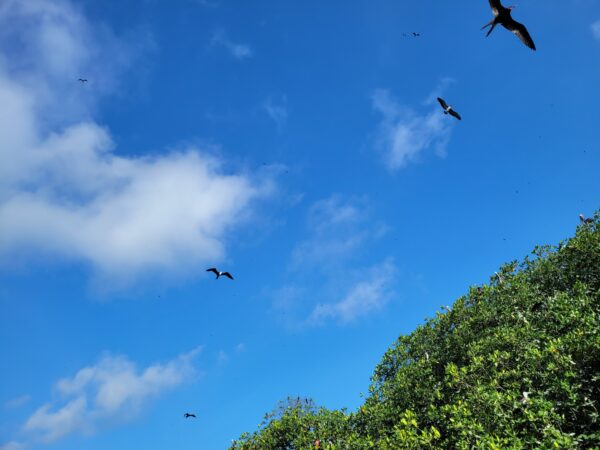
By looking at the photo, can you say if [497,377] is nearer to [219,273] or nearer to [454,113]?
[454,113]

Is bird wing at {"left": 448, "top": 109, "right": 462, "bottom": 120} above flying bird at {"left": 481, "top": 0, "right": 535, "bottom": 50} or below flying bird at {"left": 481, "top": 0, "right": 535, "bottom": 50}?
above

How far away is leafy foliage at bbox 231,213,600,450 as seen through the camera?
497 inches

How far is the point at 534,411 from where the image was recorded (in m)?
12.5

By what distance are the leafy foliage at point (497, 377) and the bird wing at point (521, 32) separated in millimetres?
9510

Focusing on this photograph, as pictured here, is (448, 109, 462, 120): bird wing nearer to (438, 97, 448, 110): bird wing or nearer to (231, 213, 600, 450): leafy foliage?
(438, 97, 448, 110): bird wing

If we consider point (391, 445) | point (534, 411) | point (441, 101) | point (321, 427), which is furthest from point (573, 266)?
point (321, 427)

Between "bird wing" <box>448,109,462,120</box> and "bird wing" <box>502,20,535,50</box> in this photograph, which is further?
"bird wing" <box>448,109,462,120</box>

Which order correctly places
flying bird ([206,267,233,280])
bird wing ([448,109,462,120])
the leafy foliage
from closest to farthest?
the leafy foliage → bird wing ([448,109,462,120]) → flying bird ([206,267,233,280])

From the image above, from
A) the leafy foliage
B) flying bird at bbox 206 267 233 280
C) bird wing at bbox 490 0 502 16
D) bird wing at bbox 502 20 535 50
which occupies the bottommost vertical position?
the leafy foliage

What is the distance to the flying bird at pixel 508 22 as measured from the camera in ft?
43.2

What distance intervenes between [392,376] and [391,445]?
1016 cm

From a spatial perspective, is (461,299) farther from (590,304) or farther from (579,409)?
(579,409)

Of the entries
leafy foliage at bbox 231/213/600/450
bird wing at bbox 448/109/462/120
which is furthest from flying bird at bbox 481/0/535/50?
leafy foliage at bbox 231/213/600/450

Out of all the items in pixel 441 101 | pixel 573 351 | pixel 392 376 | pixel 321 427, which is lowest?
pixel 573 351
